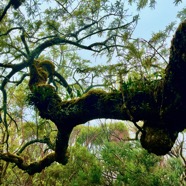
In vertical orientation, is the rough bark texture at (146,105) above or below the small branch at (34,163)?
above

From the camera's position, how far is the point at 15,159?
185 inches

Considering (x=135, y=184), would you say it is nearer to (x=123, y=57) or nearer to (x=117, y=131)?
(x=123, y=57)

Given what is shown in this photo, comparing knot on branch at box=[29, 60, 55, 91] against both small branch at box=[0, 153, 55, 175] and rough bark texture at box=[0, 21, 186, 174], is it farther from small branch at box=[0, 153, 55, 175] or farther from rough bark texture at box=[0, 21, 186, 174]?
small branch at box=[0, 153, 55, 175]

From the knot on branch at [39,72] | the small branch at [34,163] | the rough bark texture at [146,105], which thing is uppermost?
the knot on branch at [39,72]

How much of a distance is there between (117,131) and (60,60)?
6595 mm

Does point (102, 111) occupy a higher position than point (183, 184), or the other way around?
Answer: point (102, 111)

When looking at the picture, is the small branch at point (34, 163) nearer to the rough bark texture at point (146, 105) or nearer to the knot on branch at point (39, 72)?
the rough bark texture at point (146, 105)

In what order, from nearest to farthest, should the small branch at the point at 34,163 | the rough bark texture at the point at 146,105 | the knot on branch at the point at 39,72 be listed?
the rough bark texture at the point at 146,105, the knot on branch at the point at 39,72, the small branch at the point at 34,163

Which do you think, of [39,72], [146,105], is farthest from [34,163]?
[146,105]

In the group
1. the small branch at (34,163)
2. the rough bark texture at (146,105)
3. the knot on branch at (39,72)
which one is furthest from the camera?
the small branch at (34,163)

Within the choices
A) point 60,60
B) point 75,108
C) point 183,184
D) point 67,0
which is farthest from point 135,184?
point 60,60

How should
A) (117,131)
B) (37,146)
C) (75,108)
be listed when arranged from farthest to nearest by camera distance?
1. (117,131)
2. (37,146)
3. (75,108)

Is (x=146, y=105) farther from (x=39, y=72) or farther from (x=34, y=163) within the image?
(x=34, y=163)

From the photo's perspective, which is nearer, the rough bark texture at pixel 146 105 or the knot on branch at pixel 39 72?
the rough bark texture at pixel 146 105
